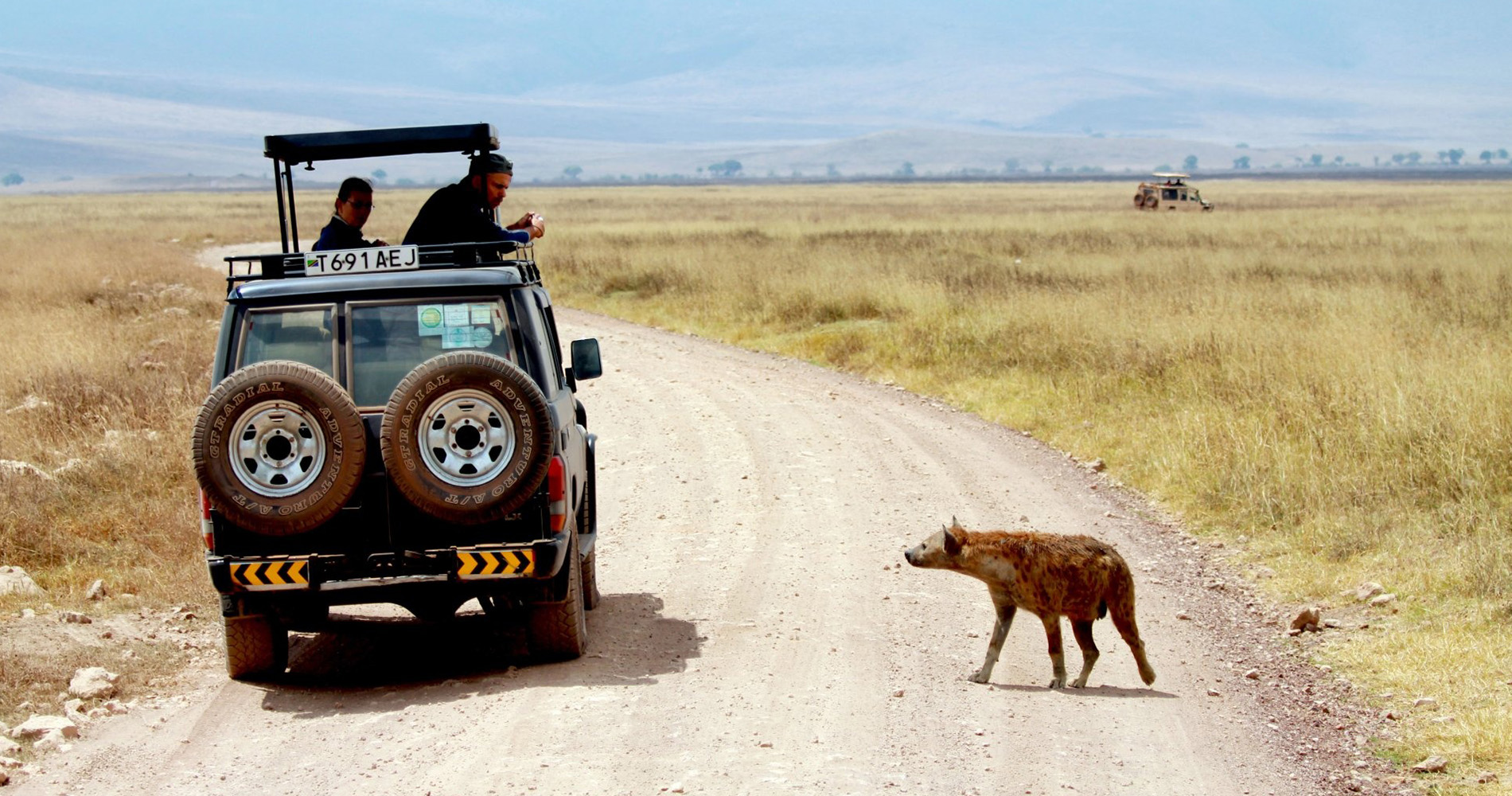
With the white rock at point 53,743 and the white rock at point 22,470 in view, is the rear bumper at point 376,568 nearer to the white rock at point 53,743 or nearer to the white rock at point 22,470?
the white rock at point 53,743

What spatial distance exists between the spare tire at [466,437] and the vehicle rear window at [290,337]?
0.61 m

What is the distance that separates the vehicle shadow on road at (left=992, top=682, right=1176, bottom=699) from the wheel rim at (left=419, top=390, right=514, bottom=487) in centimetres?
Answer: 237

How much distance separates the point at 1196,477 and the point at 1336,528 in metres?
1.73

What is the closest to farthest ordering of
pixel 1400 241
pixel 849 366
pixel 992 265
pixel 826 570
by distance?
1. pixel 826 570
2. pixel 849 366
3. pixel 992 265
4. pixel 1400 241

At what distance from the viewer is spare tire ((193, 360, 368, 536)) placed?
5977 millimetres

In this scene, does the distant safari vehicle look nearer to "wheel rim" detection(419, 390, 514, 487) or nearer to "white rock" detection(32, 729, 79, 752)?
"wheel rim" detection(419, 390, 514, 487)

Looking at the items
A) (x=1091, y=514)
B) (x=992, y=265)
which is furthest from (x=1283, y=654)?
(x=992, y=265)

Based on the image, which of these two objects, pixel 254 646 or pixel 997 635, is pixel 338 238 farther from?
pixel 997 635

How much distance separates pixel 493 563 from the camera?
20.4ft

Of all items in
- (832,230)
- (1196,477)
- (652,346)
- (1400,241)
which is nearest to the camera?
(1196,477)

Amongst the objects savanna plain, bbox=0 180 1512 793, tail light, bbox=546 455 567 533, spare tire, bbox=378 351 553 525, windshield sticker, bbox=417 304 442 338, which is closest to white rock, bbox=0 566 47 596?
savanna plain, bbox=0 180 1512 793

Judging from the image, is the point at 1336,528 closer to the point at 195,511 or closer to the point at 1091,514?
the point at 1091,514

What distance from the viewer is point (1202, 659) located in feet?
23.3

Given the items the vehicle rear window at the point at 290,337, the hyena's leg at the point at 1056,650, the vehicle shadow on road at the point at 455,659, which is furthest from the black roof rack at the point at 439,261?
the hyena's leg at the point at 1056,650
